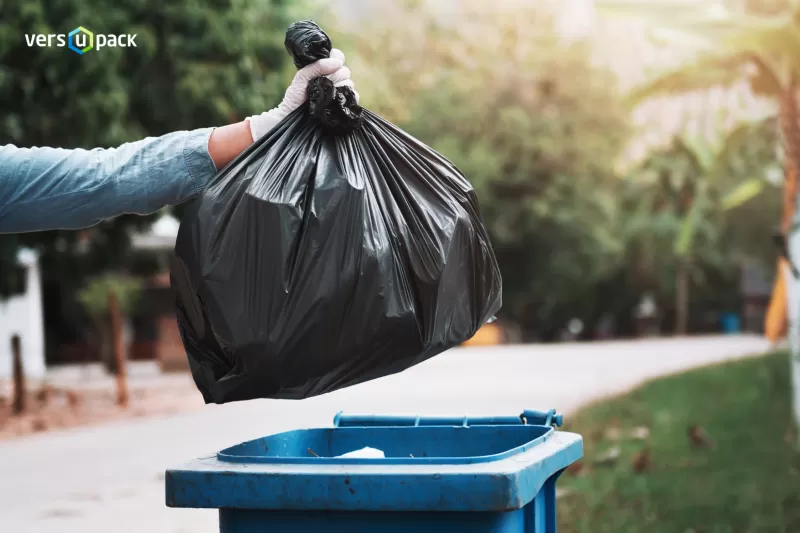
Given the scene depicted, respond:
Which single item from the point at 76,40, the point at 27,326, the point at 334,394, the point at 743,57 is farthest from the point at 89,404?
the point at 27,326

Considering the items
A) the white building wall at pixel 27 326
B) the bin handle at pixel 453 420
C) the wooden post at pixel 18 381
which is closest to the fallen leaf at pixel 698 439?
the bin handle at pixel 453 420

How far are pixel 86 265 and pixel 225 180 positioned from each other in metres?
13.2

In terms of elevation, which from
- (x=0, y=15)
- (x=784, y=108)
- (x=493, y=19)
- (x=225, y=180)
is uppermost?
(x=493, y=19)

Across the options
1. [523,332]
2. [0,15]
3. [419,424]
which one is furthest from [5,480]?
[523,332]

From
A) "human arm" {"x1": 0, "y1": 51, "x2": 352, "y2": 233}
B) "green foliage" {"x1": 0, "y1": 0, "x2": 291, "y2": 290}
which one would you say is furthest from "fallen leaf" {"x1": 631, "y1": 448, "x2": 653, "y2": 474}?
"green foliage" {"x1": 0, "y1": 0, "x2": 291, "y2": 290}

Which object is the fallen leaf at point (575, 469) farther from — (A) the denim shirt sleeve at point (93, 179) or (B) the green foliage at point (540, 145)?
(B) the green foliage at point (540, 145)

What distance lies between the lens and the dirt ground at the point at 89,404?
1257 cm

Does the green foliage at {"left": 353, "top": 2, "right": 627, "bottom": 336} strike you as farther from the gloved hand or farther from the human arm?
the human arm

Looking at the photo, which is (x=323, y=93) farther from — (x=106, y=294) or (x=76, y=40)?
(x=106, y=294)

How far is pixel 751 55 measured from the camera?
9320 mm

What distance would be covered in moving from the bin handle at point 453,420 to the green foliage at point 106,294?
11478mm

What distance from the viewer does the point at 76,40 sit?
1101 centimetres

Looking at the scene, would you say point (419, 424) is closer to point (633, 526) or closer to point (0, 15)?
point (633, 526)

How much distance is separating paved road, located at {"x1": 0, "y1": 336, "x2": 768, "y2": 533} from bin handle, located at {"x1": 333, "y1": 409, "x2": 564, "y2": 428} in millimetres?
3232
